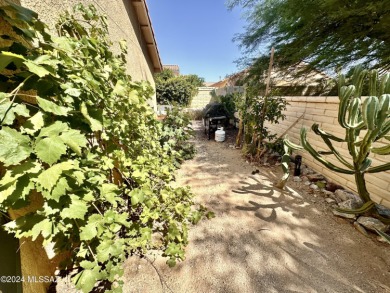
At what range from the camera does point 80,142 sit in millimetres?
772

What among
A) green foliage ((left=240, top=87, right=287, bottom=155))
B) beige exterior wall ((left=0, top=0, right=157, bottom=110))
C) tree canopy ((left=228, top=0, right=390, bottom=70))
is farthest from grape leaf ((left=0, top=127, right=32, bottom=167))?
tree canopy ((left=228, top=0, right=390, bottom=70))

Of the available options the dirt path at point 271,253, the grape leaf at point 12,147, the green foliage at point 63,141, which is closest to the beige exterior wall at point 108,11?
the green foliage at point 63,141

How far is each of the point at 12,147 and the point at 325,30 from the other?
5270 millimetres

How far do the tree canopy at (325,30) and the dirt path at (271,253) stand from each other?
9.90 feet

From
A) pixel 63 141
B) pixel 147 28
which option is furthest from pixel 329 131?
pixel 147 28

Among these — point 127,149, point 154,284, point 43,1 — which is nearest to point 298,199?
point 154,284

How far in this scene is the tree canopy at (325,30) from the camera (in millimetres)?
2934

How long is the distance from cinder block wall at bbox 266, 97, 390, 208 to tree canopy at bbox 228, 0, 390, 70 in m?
1.11

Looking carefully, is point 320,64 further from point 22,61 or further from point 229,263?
point 22,61

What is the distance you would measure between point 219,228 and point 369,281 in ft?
4.79

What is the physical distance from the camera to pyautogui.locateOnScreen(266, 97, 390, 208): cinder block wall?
2361 millimetres

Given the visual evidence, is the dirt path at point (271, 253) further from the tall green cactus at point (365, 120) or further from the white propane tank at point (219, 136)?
the white propane tank at point (219, 136)

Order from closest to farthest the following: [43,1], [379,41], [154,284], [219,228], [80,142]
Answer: [80,142] → [43,1] → [154,284] → [219,228] → [379,41]

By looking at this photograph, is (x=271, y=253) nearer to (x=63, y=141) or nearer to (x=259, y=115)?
(x=63, y=141)
